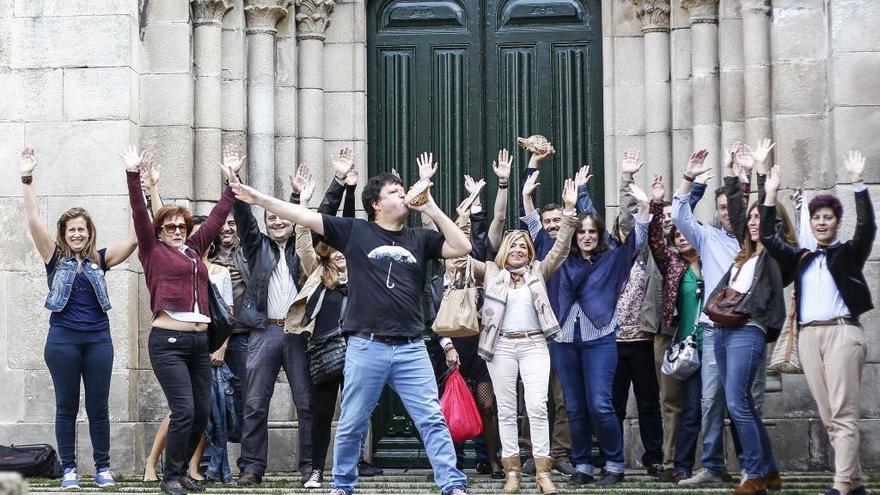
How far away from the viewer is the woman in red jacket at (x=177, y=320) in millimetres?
10320

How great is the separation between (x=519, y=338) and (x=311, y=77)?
154 inches

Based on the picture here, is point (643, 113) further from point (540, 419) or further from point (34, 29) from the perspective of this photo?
point (34, 29)

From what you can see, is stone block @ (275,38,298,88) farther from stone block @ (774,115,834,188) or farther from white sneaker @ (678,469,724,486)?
white sneaker @ (678,469,724,486)

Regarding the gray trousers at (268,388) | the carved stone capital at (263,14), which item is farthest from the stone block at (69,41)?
the gray trousers at (268,388)

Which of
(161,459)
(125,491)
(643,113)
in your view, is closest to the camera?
(125,491)

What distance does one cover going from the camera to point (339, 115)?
1358 centimetres

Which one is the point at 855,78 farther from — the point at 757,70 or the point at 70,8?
the point at 70,8

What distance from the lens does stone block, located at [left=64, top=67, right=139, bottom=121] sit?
12633 millimetres

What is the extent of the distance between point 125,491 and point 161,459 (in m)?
2.00

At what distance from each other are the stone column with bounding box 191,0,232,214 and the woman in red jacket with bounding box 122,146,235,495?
2279 mm

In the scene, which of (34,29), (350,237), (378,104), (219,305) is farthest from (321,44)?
(350,237)

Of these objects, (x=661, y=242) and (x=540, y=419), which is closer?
(x=540, y=419)

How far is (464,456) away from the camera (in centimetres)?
1288

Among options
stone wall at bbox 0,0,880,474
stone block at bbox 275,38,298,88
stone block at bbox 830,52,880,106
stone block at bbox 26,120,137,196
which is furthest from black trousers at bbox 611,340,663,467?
stone block at bbox 26,120,137,196
